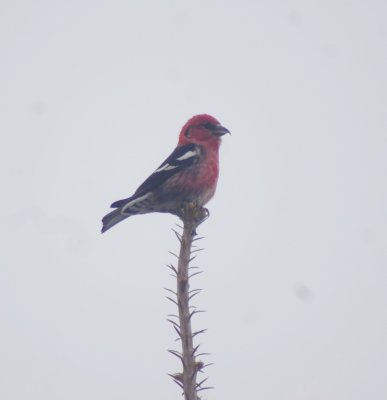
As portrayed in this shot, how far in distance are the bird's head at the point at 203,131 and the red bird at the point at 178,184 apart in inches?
0.5

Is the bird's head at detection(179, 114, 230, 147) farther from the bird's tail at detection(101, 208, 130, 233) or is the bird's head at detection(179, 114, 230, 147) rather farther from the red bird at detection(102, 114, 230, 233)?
the bird's tail at detection(101, 208, 130, 233)

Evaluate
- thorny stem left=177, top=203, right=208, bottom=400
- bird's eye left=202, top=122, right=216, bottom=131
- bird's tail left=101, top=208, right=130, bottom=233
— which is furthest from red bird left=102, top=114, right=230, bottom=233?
thorny stem left=177, top=203, right=208, bottom=400

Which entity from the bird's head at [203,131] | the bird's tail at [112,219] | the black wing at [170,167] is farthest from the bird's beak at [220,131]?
the bird's tail at [112,219]

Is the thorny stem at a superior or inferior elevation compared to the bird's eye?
inferior

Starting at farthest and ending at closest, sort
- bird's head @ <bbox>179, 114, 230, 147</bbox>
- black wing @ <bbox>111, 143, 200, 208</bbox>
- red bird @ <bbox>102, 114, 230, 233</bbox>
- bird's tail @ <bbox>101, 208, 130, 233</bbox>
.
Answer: bird's head @ <bbox>179, 114, 230, 147</bbox> < black wing @ <bbox>111, 143, 200, 208</bbox> < red bird @ <bbox>102, 114, 230, 233</bbox> < bird's tail @ <bbox>101, 208, 130, 233</bbox>

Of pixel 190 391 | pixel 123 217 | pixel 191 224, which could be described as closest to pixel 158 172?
pixel 123 217

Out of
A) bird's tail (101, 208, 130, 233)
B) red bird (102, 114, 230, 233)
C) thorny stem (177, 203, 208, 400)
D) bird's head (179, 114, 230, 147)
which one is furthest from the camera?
bird's head (179, 114, 230, 147)

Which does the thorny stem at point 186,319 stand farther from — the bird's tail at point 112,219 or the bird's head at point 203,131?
the bird's head at point 203,131

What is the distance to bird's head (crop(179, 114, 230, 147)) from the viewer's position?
22.9 ft

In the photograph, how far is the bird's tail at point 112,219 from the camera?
5586mm

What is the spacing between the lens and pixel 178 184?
618cm

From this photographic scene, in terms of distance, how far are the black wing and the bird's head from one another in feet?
0.61

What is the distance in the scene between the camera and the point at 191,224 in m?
3.44

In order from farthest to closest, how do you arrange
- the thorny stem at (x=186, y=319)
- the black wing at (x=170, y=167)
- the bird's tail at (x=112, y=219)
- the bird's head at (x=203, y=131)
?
1. the bird's head at (x=203, y=131)
2. the black wing at (x=170, y=167)
3. the bird's tail at (x=112, y=219)
4. the thorny stem at (x=186, y=319)
